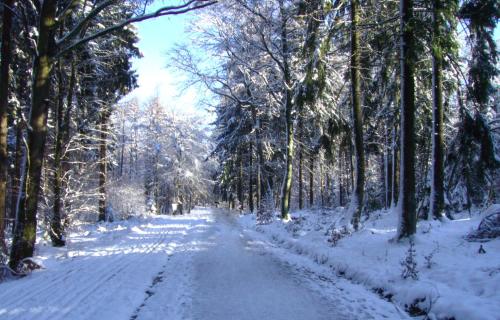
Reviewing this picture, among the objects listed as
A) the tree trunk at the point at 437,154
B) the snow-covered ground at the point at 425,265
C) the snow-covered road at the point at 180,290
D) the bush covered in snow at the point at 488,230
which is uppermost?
the tree trunk at the point at 437,154

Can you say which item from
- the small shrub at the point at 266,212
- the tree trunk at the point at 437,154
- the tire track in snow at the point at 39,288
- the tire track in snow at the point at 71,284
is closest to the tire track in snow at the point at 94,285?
the tire track in snow at the point at 71,284

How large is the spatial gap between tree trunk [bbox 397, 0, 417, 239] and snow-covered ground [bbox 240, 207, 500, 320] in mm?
503

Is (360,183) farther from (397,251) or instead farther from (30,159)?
(30,159)

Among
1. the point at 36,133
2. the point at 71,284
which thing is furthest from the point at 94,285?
the point at 36,133

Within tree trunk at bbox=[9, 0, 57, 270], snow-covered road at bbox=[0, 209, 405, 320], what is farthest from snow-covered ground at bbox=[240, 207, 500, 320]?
tree trunk at bbox=[9, 0, 57, 270]

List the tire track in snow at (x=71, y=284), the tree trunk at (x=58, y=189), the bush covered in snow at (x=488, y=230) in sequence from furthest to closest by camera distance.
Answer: the tree trunk at (x=58, y=189) → the bush covered in snow at (x=488, y=230) → the tire track in snow at (x=71, y=284)

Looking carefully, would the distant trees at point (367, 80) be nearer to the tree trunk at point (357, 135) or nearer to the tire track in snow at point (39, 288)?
the tree trunk at point (357, 135)

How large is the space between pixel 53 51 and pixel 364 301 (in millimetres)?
8165

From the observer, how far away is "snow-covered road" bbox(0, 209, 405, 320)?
5664 mm

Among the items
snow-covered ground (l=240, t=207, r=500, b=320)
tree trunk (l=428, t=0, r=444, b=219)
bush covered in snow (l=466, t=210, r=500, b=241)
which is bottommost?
snow-covered ground (l=240, t=207, r=500, b=320)

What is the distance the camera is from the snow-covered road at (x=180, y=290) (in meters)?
5.66

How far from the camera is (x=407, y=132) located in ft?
32.2

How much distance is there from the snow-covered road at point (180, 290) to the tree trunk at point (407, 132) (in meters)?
2.76

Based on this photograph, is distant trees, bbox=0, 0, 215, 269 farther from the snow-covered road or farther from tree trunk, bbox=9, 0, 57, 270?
the snow-covered road
